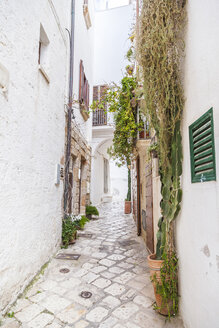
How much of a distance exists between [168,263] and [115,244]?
2.64 meters

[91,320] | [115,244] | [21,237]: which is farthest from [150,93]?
[115,244]

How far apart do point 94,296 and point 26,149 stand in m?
2.02

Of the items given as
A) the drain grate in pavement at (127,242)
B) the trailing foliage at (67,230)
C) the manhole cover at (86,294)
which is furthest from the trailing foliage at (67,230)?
the manhole cover at (86,294)

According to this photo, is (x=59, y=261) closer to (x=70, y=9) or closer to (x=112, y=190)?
(x=70, y=9)

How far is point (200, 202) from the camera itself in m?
1.51

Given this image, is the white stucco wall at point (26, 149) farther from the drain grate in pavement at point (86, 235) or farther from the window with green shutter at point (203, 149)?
the window with green shutter at point (203, 149)

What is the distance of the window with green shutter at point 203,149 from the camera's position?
1333 mm

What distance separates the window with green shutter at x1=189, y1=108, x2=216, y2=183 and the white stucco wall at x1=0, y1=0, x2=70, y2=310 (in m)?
1.83

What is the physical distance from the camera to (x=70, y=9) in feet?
16.9

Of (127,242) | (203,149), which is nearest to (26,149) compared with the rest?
(203,149)

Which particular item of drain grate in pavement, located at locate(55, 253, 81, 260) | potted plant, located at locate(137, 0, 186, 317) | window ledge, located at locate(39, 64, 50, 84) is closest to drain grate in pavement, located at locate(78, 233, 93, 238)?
drain grate in pavement, located at locate(55, 253, 81, 260)

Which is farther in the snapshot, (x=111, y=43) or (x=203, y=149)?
(x=111, y=43)

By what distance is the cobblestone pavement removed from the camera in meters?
1.94

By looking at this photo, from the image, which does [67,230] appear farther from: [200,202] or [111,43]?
[111,43]
